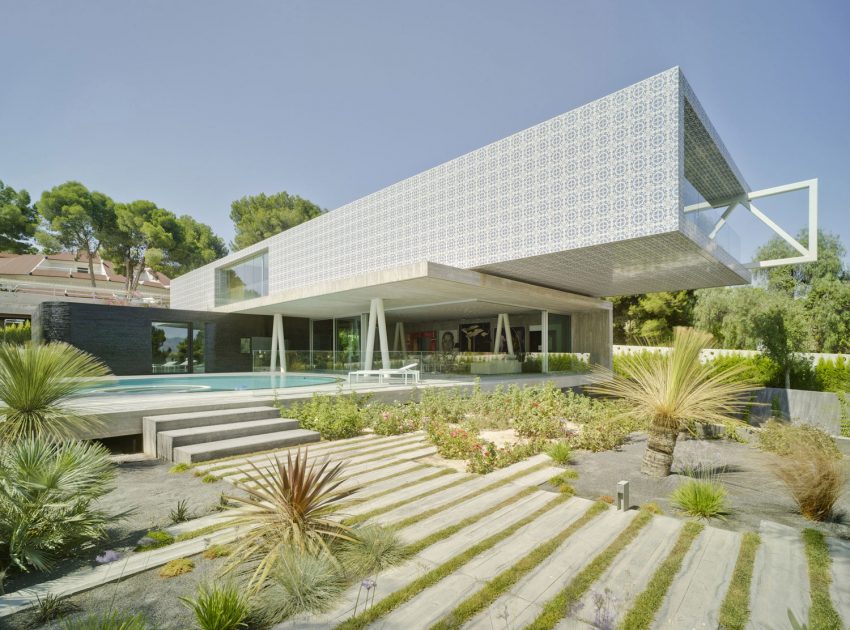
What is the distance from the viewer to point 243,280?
22188 mm

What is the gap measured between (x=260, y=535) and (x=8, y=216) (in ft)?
150

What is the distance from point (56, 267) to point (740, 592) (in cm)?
4700

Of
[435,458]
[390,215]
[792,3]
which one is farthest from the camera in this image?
[390,215]

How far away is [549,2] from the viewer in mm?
10461

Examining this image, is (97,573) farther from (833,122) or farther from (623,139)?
(833,122)

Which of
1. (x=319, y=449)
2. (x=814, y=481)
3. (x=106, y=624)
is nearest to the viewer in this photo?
(x=106, y=624)

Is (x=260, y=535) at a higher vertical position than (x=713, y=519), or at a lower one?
higher

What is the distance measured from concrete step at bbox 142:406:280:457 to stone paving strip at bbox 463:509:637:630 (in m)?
6.18

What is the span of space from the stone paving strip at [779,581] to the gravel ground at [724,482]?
1.57 feet

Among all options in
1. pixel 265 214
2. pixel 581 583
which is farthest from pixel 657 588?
pixel 265 214

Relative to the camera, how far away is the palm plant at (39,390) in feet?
16.8

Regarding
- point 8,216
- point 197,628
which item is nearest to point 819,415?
point 197,628

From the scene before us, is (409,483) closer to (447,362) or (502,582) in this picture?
(502,582)

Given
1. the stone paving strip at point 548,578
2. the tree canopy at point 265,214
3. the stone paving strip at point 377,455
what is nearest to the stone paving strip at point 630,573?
the stone paving strip at point 548,578
